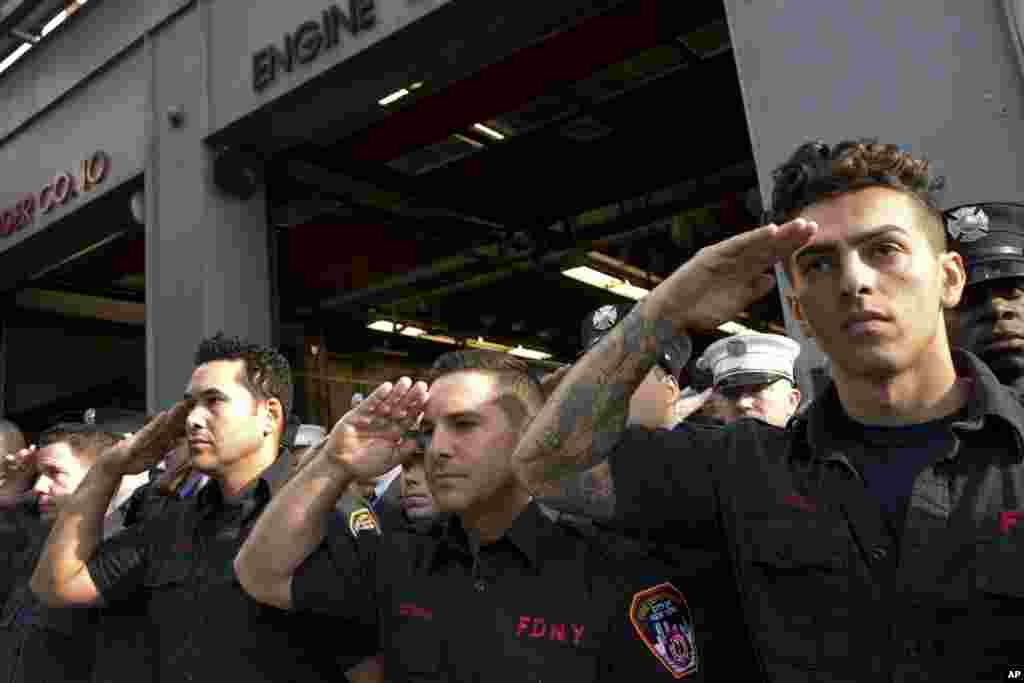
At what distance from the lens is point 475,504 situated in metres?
2.11

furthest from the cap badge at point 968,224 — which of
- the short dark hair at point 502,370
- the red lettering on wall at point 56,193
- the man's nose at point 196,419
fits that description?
the red lettering on wall at point 56,193

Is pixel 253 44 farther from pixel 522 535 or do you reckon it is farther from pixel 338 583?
pixel 522 535

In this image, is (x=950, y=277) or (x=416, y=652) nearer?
(x=950, y=277)

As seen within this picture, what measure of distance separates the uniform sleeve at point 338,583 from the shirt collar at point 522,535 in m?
0.23

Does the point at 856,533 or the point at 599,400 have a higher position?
the point at 599,400

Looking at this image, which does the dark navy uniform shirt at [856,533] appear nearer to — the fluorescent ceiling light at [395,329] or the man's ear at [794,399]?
the man's ear at [794,399]

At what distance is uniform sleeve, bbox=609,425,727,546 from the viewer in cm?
160

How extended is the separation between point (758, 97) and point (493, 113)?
11.6ft

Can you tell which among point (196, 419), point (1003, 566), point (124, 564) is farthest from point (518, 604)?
point (124, 564)

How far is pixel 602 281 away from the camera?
1131 centimetres

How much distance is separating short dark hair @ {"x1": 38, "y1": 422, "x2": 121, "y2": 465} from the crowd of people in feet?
4.68

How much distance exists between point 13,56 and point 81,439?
251 inches

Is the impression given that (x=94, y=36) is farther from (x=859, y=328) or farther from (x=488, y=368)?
A: (x=859, y=328)

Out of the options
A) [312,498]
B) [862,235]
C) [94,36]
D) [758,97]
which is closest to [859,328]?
[862,235]
